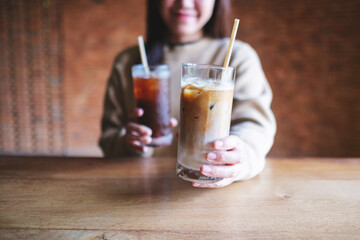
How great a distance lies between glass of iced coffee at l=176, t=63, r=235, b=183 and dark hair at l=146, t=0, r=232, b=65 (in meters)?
0.75

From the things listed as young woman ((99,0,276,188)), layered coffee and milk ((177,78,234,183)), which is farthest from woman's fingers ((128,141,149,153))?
layered coffee and milk ((177,78,234,183))

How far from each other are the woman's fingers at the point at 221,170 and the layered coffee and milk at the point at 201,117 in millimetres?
37

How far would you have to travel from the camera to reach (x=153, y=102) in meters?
1.18

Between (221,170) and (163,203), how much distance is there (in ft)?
0.66

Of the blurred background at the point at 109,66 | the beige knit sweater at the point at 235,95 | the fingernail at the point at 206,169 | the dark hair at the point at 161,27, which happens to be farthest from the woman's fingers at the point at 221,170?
the blurred background at the point at 109,66

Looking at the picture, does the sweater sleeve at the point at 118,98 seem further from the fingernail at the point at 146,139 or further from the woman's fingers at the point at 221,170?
the woman's fingers at the point at 221,170

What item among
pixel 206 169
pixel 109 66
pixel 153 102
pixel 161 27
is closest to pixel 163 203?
pixel 206 169

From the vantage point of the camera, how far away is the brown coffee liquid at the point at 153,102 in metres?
1.17

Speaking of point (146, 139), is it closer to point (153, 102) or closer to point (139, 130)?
point (139, 130)

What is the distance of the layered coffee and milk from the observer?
82cm

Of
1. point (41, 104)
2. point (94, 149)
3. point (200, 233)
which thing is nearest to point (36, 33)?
point (41, 104)

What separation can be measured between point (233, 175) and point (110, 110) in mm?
999

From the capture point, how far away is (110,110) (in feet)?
5.36

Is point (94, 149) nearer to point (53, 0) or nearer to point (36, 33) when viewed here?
point (36, 33)
